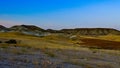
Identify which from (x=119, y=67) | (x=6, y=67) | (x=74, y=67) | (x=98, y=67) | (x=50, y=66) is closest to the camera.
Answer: (x=6, y=67)

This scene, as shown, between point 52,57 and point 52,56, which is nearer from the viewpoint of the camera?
point 52,57

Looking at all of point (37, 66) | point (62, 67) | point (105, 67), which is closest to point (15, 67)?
point (37, 66)

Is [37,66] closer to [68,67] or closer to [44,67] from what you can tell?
[44,67]

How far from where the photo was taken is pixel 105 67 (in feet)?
72.8

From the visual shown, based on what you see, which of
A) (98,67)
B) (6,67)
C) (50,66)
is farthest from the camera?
(98,67)

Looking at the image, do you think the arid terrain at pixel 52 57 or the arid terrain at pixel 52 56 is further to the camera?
the arid terrain at pixel 52 56

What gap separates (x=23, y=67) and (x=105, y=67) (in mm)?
7763

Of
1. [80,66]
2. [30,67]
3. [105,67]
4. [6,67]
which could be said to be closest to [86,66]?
[80,66]

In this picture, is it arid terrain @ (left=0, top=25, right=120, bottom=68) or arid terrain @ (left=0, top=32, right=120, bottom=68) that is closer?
arid terrain @ (left=0, top=32, right=120, bottom=68)

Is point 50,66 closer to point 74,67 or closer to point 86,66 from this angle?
point 74,67

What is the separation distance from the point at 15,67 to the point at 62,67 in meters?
3.58

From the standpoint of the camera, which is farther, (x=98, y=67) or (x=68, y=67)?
(x=98, y=67)

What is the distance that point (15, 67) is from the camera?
16.2 metres

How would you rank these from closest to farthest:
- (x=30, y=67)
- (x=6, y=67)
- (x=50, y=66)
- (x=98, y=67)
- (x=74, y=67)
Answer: (x=6, y=67) → (x=30, y=67) → (x=50, y=66) → (x=74, y=67) → (x=98, y=67)
